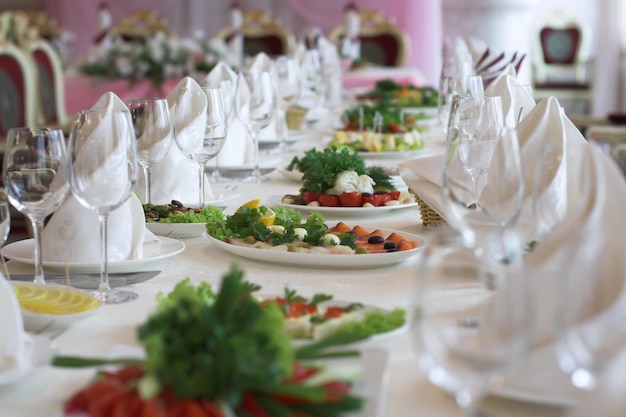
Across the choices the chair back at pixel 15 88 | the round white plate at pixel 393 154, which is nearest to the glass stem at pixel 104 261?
the round white plate at pixel 393 154

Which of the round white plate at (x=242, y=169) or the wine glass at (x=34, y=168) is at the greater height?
the wine glass at (x=34, y=168)

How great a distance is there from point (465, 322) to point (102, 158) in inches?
23.4

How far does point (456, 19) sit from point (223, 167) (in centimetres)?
755

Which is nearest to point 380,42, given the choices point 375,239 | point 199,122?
point 199,122

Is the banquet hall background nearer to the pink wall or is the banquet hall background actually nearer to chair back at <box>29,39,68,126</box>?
the pink wall

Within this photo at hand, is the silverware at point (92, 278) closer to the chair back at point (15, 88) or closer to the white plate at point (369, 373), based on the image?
the white plate at point (369, 373)

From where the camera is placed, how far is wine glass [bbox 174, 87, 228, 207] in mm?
1763

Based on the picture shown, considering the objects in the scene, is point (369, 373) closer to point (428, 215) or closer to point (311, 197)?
point (428, 215)

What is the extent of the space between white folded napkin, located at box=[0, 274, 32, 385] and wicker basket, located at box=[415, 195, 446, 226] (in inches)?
36.4

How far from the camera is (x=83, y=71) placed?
578cm

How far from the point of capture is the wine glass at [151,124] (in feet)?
5.44

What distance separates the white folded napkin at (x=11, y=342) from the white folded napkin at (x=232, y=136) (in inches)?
60.6

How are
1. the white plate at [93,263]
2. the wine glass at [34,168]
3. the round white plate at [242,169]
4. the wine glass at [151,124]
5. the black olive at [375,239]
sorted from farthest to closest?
the round white plate at [242,169], the wine glass at [151,124], the black olive at [375,239], the white plate at [93,263], the wine glass at [34,168]

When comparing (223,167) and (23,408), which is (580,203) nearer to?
(23,408)
